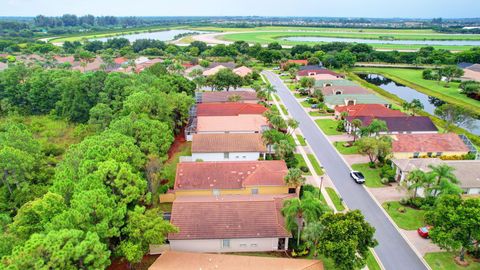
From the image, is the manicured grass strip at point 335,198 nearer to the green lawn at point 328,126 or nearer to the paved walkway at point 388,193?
the paved walkway at point 388,193

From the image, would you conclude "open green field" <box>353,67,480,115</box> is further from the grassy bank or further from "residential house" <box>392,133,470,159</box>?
"residential house" <box>392,133,470,159</box>

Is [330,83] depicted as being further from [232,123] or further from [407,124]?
[232,123]

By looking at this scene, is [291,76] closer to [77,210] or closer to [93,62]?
[93,62]

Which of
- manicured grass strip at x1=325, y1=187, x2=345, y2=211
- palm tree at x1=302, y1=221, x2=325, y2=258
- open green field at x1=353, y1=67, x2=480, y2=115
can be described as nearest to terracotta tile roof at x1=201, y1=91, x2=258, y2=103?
manicured grass strip at x1=325, y1=187, x2=345, y2=211

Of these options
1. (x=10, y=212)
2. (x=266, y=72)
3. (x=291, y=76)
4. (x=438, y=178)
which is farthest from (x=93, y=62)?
(x=438, y=178)

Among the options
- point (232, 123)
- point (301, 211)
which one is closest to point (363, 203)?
point (301, 211)

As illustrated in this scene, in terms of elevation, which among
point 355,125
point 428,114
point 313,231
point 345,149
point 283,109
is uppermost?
point 355,125
